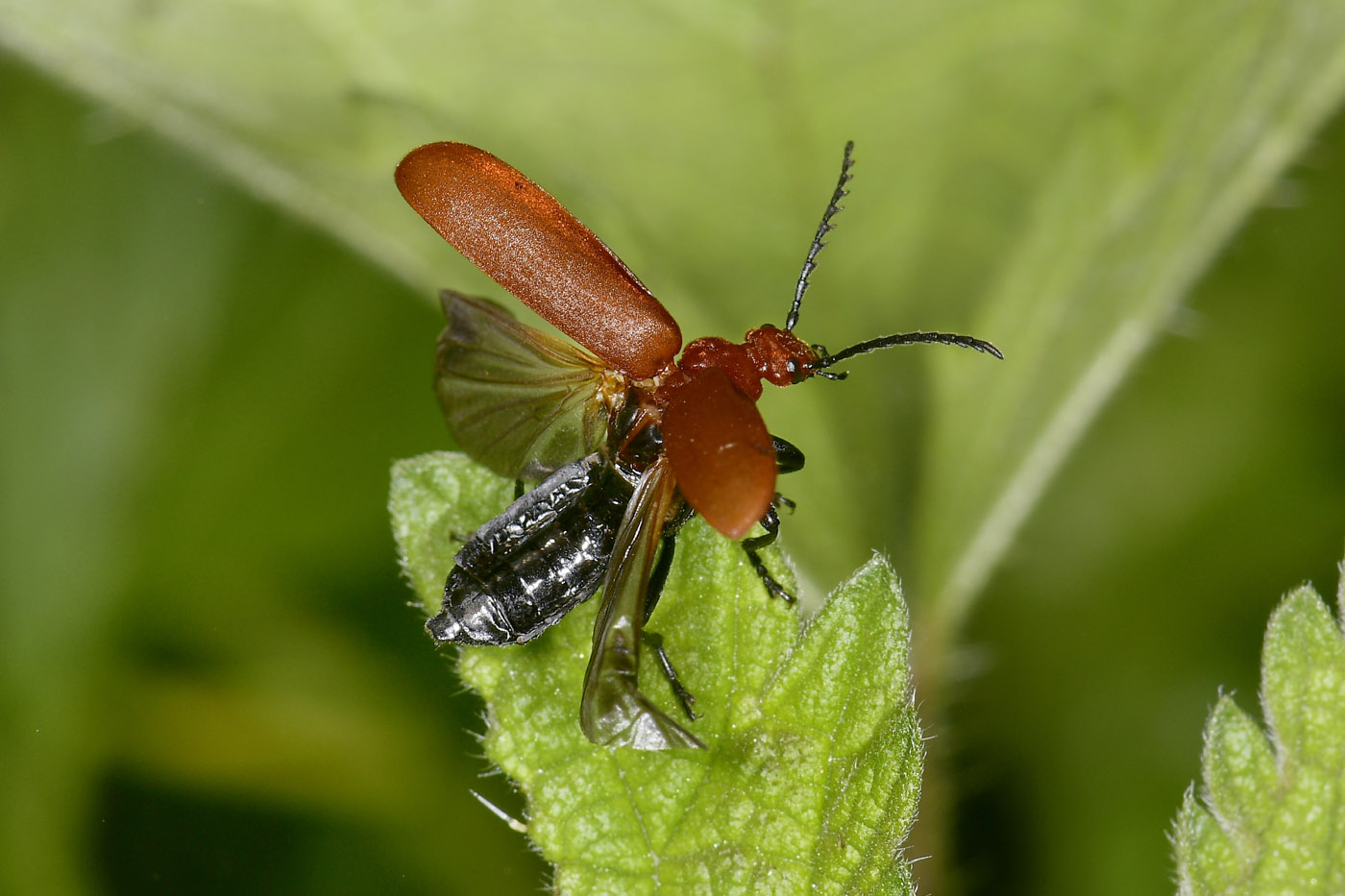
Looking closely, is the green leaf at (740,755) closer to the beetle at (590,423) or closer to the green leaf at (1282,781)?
the beetle at (590,423)

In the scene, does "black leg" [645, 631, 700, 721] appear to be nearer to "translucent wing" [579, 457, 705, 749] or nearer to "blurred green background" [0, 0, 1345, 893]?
"translucent wing" [579, 457, 705, 749]

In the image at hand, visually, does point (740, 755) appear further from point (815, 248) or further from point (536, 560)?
point (815, 248)

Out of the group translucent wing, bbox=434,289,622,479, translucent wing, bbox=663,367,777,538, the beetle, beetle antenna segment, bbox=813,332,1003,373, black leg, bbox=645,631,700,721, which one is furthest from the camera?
translucent wing, bbox=434,289,622,479

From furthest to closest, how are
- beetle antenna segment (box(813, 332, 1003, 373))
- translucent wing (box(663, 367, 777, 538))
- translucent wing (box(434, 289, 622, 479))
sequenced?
translucent wing (box(434, 289, 622, 479))
beetle antenna segment (box(813, 332, 1003, 373))
translucent wing (box(663, 367, 777, 538))

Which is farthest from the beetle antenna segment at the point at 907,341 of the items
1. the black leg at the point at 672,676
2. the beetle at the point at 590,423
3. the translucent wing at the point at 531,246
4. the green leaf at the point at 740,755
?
the black leg at the point at 672,676

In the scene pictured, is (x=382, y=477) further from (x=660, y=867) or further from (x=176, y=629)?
(x=660, y=867)

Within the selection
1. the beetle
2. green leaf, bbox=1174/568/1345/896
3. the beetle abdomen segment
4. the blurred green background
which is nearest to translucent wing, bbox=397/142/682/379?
the beetle

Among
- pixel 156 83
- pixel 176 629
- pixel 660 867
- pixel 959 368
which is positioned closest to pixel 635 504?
pixel 660 867
